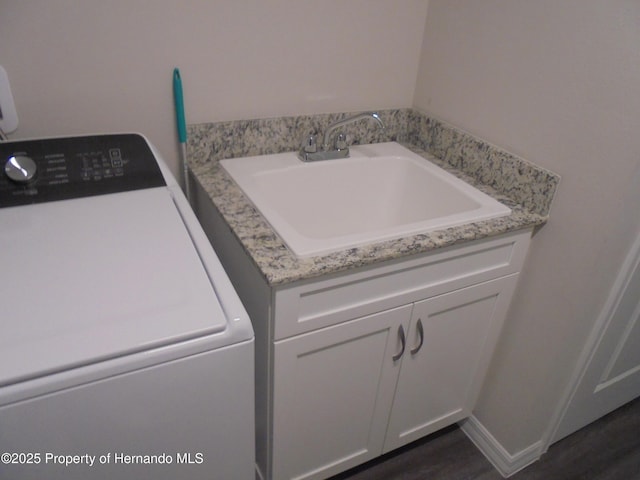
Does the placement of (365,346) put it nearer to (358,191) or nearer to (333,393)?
(333,393)

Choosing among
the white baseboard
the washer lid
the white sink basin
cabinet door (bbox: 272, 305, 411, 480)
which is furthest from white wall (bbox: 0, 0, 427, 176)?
the white baseboard

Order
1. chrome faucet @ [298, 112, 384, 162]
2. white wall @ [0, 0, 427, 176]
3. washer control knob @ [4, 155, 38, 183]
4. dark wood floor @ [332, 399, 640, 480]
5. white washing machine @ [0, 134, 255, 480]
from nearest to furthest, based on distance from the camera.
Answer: white washing machine @ [0, 134, 255, 480]
washer control knob @ [4, 155, 38, 183]
white wall @ [0, 0, 427, 176]
chrome faucet @ [298, 112, 384, 162]
dark wood floor @ [332, 399, 640, 480]

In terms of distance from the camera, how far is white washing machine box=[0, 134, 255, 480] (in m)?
0.66

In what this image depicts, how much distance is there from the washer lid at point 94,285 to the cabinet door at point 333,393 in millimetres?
344

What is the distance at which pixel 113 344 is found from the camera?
0.69m

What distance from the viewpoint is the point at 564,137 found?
1.19m

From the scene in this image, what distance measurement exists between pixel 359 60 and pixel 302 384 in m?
1.01

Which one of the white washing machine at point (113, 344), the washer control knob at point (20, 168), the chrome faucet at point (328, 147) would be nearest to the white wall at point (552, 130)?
the chrome faucet at point (328, 147)

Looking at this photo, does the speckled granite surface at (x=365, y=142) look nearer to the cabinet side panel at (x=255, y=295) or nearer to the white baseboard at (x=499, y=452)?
the cabinet side panel at (x=255, y=295)

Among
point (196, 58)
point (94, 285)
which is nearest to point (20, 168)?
point (94, 285)

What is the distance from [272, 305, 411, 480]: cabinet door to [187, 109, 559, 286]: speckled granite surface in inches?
7.8

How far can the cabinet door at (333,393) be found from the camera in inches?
44.9

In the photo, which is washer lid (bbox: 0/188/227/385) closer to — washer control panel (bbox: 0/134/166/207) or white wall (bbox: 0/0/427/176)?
washer control panel (bbox: 0/134/166/207)

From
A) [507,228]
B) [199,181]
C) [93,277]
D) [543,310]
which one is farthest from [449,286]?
[93,277]
